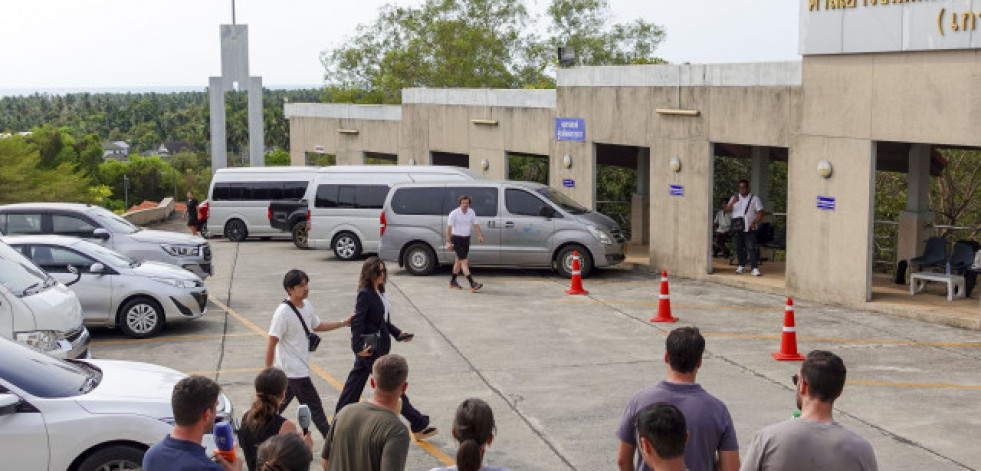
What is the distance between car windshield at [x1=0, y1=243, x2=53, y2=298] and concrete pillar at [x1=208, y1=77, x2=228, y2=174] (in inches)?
1315

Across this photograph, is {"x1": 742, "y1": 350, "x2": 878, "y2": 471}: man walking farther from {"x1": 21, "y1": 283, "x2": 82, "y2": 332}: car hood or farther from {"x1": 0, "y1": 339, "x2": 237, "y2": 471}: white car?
{"x1": 21, "y1": 283, "x2": 82, "y2": 332}: car hood

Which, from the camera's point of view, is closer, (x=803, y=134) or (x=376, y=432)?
(x=376, y=432)

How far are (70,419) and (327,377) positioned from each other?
5.51 m

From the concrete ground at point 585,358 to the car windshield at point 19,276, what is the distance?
1.71 m

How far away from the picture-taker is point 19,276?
1327cm

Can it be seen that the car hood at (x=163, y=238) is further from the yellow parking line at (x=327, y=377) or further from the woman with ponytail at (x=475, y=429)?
the woman with ponytail at (x=475, y=429)

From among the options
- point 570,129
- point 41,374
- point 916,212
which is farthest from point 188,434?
point 570,129

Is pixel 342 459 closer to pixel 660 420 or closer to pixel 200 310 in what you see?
pixel 660 420

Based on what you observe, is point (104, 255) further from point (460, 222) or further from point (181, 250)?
point (460, 222)

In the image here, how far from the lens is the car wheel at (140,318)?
16.0 meters

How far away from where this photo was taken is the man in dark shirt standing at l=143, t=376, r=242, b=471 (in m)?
5.49

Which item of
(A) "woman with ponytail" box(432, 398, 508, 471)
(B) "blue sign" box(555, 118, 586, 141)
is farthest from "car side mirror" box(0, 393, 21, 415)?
(B) "blue sign" box(555, 118, 586, 141)

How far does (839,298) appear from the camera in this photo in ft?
61.2

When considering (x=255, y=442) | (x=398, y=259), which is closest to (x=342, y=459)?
(x=255, y=442)
